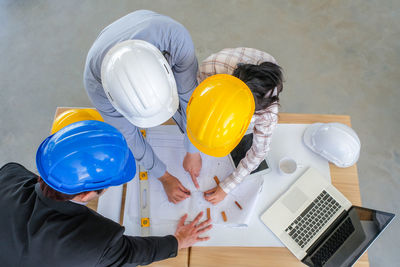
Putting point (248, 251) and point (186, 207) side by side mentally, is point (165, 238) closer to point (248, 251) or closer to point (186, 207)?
point (186, 207)

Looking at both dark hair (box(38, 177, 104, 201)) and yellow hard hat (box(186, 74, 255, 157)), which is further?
dark hair (box(38, 177, 104, 201))

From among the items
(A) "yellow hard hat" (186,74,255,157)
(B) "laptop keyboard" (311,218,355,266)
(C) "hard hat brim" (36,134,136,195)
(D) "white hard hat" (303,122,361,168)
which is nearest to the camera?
(A) "yellow hard hat" (186,74,255,157)

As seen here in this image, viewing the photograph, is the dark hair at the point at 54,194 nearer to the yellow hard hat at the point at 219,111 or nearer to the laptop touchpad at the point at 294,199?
the yellow hard hat at the point at 219,111

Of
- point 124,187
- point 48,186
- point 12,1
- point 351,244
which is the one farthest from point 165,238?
point 12,1

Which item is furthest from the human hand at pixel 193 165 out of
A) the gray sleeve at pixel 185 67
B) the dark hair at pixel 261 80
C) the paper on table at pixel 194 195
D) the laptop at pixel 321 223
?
the dark hair at pixel 261 80

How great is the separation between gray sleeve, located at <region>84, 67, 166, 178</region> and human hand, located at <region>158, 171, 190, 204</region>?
0.13ft

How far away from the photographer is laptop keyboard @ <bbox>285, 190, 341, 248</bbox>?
1282 millimetres

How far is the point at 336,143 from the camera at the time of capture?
1335 millimetres

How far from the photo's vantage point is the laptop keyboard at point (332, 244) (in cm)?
122

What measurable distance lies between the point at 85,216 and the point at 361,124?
242cm

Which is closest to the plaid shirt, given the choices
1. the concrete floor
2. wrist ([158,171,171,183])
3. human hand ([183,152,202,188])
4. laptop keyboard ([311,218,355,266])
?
human hand ([183,152,202,188])

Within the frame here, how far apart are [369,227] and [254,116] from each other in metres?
0.74

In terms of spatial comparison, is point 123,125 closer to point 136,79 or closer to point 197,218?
point 136,79

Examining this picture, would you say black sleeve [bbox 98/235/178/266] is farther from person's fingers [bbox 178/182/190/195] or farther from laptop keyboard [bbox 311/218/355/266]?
laptop keyboard [bbox 311/218/355/266]
